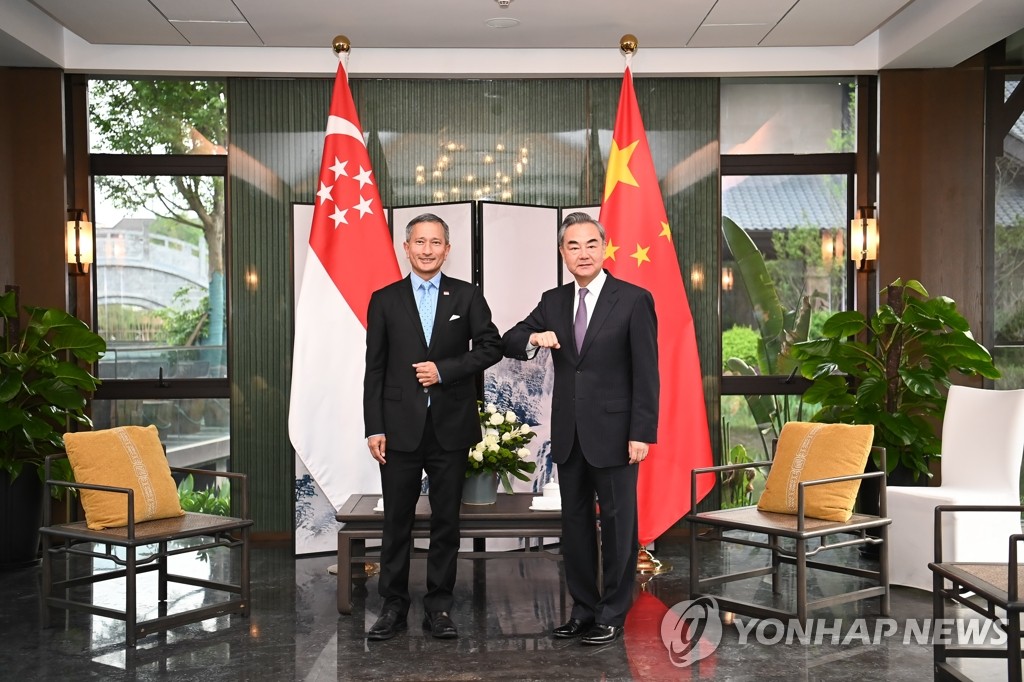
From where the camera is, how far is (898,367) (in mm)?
5852

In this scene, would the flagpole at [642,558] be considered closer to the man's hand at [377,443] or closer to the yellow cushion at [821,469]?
the yellow cushion at [821,469]

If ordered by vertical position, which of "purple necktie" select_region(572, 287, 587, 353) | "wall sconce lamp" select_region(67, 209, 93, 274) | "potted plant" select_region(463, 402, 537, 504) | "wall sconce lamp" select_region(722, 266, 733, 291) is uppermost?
"wall sconce lamp" select_region(67, 209, 93, 274)

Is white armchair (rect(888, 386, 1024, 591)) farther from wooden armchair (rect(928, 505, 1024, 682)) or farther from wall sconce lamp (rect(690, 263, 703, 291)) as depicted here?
wall sconce lamp (rect(690, 263, 703, 291))

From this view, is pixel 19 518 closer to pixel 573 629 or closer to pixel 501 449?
pixel 501 449

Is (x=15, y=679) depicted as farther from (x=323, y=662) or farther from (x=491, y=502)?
(x=491, y=502)

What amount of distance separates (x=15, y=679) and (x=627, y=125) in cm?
434

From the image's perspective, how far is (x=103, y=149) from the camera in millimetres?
6625

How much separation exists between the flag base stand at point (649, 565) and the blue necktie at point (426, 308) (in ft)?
6.77

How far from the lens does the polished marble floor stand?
3.96m

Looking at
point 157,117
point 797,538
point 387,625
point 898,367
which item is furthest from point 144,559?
point 898,367

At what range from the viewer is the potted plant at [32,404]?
5.66 metres

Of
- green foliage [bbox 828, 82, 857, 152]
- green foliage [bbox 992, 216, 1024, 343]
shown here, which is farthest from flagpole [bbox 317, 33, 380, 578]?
green foliage [bbox 992, 216, 1024, 343]

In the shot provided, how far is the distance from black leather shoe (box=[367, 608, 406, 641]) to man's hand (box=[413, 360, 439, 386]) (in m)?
1.12

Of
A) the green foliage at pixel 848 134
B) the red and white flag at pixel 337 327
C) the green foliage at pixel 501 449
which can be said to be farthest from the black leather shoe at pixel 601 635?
the green foliage at pixel 848 134
